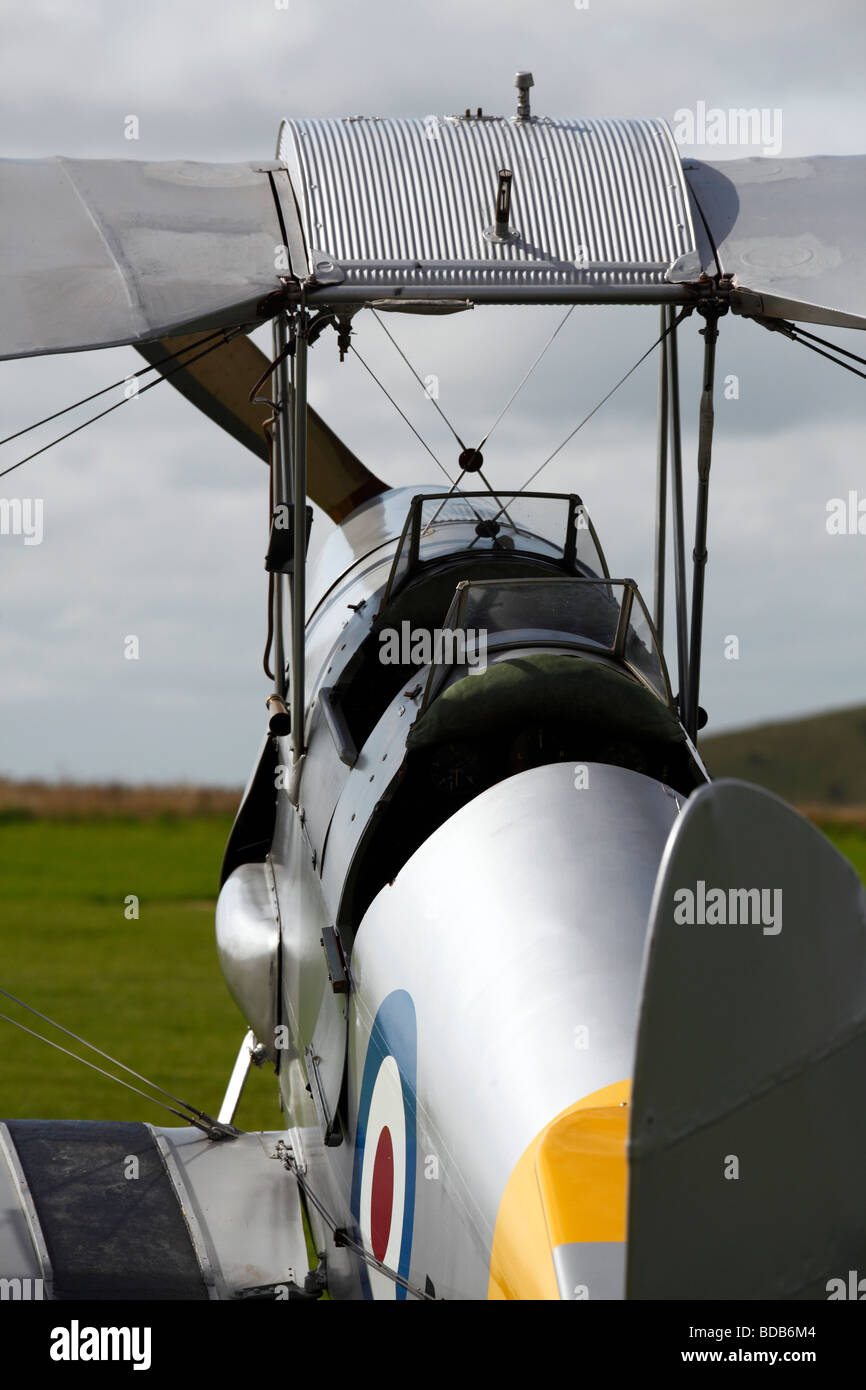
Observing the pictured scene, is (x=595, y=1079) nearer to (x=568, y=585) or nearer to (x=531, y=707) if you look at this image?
(x=531, y=707)

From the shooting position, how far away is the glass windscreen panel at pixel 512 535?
243 inches

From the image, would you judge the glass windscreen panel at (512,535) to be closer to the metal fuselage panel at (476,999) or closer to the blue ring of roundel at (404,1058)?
the metal fuselage panel at (476,999)

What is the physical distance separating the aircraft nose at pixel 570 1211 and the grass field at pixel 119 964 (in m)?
9.66

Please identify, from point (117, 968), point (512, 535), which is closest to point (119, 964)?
point (117, 968)

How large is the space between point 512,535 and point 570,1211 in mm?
3897

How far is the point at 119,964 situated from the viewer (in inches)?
986

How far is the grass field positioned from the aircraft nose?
9658 millimetres

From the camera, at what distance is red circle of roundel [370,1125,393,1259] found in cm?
422

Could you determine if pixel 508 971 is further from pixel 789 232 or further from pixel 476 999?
pixel 789 232

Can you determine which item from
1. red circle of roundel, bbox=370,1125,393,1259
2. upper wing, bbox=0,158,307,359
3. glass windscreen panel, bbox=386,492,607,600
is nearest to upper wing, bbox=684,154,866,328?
glass windscreen panel, bbox=386,492,607,600

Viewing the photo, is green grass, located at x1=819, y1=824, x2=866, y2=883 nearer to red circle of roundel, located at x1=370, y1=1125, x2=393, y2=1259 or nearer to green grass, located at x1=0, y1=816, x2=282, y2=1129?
green grass, located at x1=0, y1=816, x2=282, y2=1129

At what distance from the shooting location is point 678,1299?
8.64 ft
